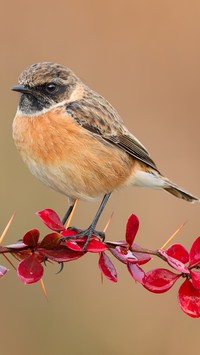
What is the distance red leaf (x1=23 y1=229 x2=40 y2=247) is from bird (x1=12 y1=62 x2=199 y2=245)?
82.0 inches

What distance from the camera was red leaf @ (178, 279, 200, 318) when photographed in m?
2.91

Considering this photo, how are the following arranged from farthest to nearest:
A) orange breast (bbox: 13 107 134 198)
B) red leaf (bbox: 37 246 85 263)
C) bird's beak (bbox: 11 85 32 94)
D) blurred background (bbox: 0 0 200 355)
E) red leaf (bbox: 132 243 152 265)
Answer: blurred background (bbox: 0 0 200 355)
bird's beak (bbox: 11 85 32 94)
orange breast (bbox: 13 107 134 198)
red leaf (bbox: 132 243 152 265)
red leaf (bbox: 37 246 85 263)

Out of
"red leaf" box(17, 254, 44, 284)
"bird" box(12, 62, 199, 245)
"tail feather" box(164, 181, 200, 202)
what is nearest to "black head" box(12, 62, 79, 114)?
"bird" box(12, 62, 199, 245)

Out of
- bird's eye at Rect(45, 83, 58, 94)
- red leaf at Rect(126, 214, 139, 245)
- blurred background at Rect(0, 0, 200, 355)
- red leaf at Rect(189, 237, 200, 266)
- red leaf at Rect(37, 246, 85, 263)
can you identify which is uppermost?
red leaf at Rect(189, 237, 200, 266)

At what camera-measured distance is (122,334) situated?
679 cm

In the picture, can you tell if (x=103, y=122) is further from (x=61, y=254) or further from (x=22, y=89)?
(x=61, y=254)

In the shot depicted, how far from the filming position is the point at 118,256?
3021 mm

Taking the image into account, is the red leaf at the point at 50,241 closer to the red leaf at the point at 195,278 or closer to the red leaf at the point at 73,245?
the red leaf at the point at 73,245

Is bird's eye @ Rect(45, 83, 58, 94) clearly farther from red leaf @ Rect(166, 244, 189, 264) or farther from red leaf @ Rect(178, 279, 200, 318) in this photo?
red leaf @ Rect(178, 279, 200, 318)

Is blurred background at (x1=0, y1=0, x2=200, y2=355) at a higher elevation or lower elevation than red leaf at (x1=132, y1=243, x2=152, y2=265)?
lower

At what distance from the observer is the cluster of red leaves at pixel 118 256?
2.88 m

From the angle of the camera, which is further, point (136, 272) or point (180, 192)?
point (180, 192)

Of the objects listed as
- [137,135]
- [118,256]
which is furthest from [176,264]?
[137,135]

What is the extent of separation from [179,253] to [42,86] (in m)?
2.66
